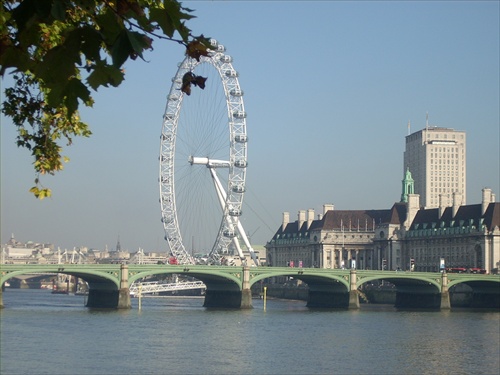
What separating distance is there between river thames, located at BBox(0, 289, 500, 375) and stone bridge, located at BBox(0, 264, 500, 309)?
4.74 m

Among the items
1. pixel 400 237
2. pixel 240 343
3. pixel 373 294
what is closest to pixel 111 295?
pixel 373 294

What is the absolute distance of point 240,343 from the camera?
5788 centimetres

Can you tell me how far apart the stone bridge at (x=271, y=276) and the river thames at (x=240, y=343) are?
4.74 metres

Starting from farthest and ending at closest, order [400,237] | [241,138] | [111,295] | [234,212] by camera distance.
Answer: [400,237], [234,212], [111,295], [241,138]

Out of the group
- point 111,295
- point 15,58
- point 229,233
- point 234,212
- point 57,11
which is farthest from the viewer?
point 229,233

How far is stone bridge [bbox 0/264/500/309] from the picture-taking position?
290 feet

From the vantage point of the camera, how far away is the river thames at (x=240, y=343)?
152 feet

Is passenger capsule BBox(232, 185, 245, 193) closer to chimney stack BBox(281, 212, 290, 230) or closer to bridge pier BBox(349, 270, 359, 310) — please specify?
bridge pier BBox(349, 270, 359, 310)

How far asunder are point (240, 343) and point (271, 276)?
41.5 m

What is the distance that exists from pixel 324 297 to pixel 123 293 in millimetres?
24472

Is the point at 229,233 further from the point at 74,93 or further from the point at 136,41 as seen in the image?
the point at 136,41

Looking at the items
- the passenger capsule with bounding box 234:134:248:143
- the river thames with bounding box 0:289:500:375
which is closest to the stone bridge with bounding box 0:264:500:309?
the river thames with bounding box 0:289:500:375

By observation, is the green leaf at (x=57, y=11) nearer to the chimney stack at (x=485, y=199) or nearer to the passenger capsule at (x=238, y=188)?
the passenger capsule at (x=238, y=188)

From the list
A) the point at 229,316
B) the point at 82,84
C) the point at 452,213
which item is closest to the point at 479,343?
the point at 229,316
